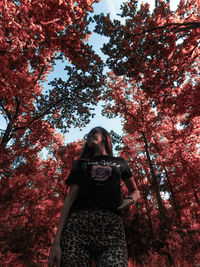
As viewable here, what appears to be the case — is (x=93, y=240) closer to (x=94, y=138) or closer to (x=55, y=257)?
(x=55, y=257)

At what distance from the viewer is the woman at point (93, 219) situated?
40.3 inches

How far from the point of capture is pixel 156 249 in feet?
24.8

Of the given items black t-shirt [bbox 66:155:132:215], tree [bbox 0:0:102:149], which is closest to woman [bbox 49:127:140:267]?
black t-shirt [bbox 66:155:132:215]

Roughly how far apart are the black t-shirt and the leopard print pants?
6 cm

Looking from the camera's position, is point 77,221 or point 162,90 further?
point 162,90

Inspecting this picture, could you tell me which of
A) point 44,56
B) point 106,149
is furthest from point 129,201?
point 44,56

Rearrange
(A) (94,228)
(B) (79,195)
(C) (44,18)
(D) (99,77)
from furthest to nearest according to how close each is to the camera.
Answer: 1. (D) (99,77)
2. (C) (44,18)
3. (B) (79,195)
4. (A) (94,228)

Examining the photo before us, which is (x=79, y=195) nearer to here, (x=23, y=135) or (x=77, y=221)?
(x=77, y=221)

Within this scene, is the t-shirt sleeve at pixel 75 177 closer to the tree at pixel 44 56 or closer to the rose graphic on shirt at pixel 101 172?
the rose graphic on shirt at pixel 101 172

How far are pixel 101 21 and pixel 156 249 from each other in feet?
33.7

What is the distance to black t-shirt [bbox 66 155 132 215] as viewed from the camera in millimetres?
1200

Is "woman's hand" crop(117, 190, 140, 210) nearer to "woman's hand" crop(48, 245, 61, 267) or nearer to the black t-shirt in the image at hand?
the black t-shirt

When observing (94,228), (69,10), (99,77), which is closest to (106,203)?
(94,228)

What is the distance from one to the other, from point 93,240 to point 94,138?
944 mm
